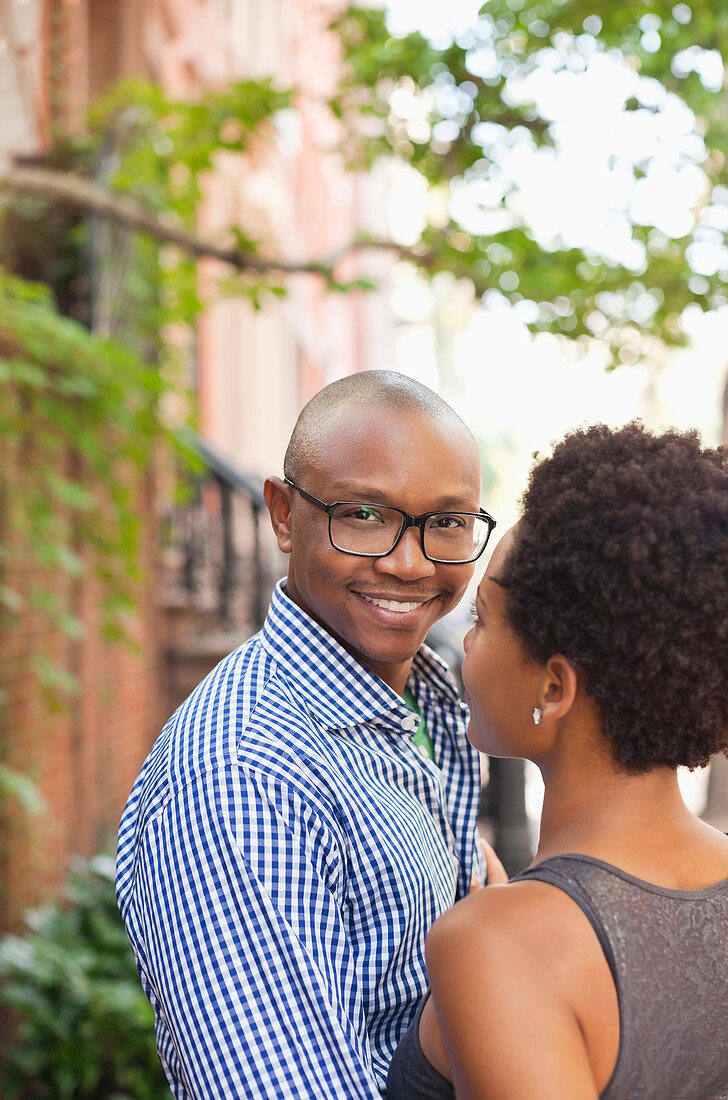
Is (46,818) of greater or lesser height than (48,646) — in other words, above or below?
below

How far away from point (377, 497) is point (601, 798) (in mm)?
630

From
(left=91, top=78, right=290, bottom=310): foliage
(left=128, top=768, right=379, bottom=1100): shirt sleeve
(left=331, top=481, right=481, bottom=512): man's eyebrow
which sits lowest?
(left=128, top=768, right=379, bottom=1100): shirt sleeve

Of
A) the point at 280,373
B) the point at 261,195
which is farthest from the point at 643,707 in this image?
the point at 280,373

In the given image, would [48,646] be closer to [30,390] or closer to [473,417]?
[30,390]

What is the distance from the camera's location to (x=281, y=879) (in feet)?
4.58

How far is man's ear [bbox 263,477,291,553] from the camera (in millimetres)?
1934

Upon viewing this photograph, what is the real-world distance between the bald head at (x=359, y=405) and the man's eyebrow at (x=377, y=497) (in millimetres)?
79

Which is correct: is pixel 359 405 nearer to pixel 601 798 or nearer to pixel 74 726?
pixel 601 798

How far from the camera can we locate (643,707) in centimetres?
133

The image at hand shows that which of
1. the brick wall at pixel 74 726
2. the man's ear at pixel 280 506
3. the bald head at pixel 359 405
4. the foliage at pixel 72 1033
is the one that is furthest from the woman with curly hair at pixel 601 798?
the brick wall at pixel 74 726

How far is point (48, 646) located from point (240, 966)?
3901 mm

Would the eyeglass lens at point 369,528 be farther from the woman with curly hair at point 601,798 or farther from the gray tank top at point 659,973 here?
the gray tank top at point 659,973

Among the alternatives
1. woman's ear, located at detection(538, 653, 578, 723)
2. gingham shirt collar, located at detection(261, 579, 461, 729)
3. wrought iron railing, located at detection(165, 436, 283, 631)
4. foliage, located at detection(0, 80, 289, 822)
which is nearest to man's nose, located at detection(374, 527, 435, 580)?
gingham shirt collar, located at detection(261, 579, 461, 729)

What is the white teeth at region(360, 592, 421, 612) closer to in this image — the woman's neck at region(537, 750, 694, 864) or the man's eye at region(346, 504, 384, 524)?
the man's eye at region(346, 504, 384, 524)
